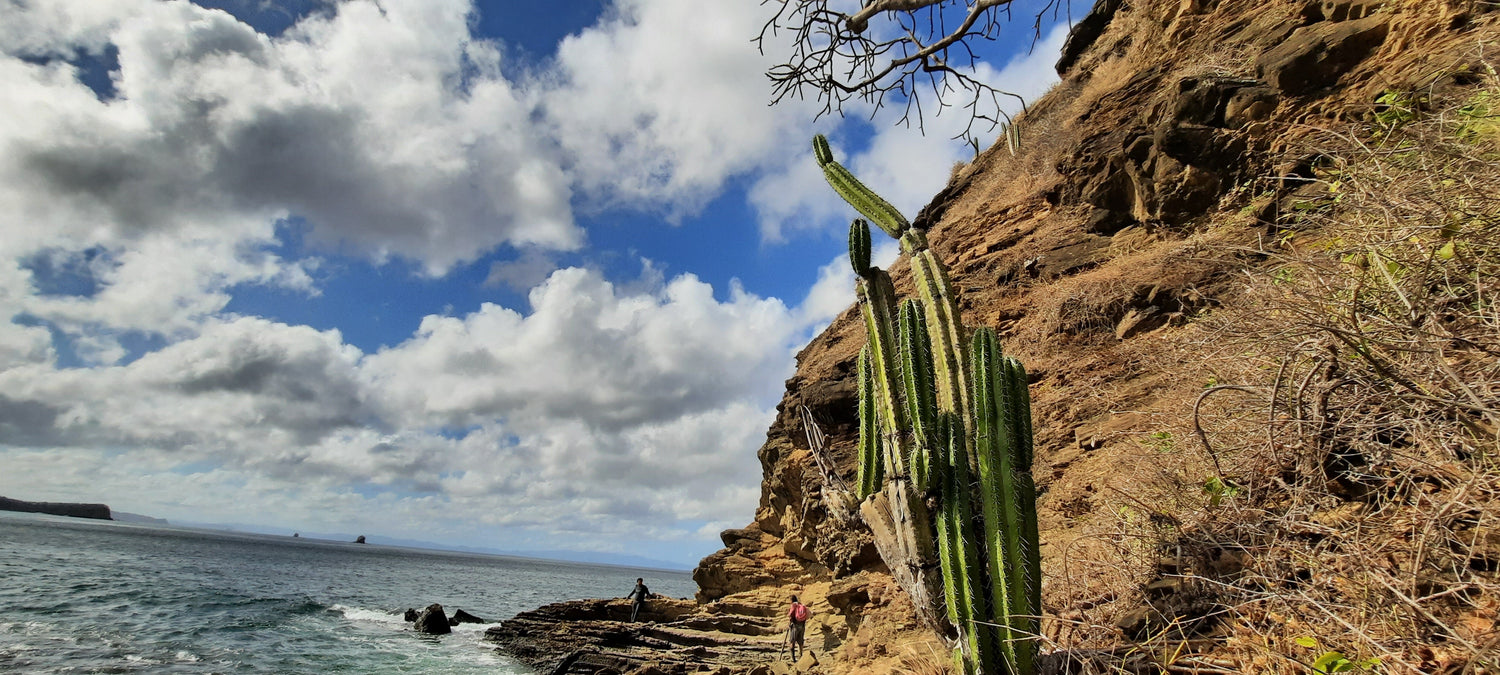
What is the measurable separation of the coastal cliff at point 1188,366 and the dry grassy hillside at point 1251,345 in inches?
1.3

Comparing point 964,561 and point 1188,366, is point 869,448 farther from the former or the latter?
point 1188,366

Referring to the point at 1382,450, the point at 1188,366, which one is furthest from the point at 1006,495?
the point at 1188,366

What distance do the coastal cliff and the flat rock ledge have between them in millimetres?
304

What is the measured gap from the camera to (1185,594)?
12.7ft

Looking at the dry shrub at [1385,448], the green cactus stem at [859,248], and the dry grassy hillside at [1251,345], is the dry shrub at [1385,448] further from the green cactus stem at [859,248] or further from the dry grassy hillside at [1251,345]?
the green cactus stem at [859,248]

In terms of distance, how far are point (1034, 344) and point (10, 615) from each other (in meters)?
30.1

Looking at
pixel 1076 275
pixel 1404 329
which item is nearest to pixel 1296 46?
pixel 1076 275

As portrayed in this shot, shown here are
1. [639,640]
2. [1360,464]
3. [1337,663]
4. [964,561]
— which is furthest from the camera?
[639,640]

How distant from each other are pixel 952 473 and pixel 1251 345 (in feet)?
6.86

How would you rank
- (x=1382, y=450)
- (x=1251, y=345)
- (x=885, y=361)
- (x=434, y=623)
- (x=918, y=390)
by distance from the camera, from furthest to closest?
1. (x=434, y=623)
2. (x=885, y=361)
3. (x=918, y=390)
4. (x=1251, y=345)
5. (x=1382, y=450)

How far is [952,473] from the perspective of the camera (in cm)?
487

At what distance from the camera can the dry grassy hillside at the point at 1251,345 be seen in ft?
9.22

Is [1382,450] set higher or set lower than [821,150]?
lower

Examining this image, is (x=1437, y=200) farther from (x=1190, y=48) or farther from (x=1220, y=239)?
(x=1190, y=48)
